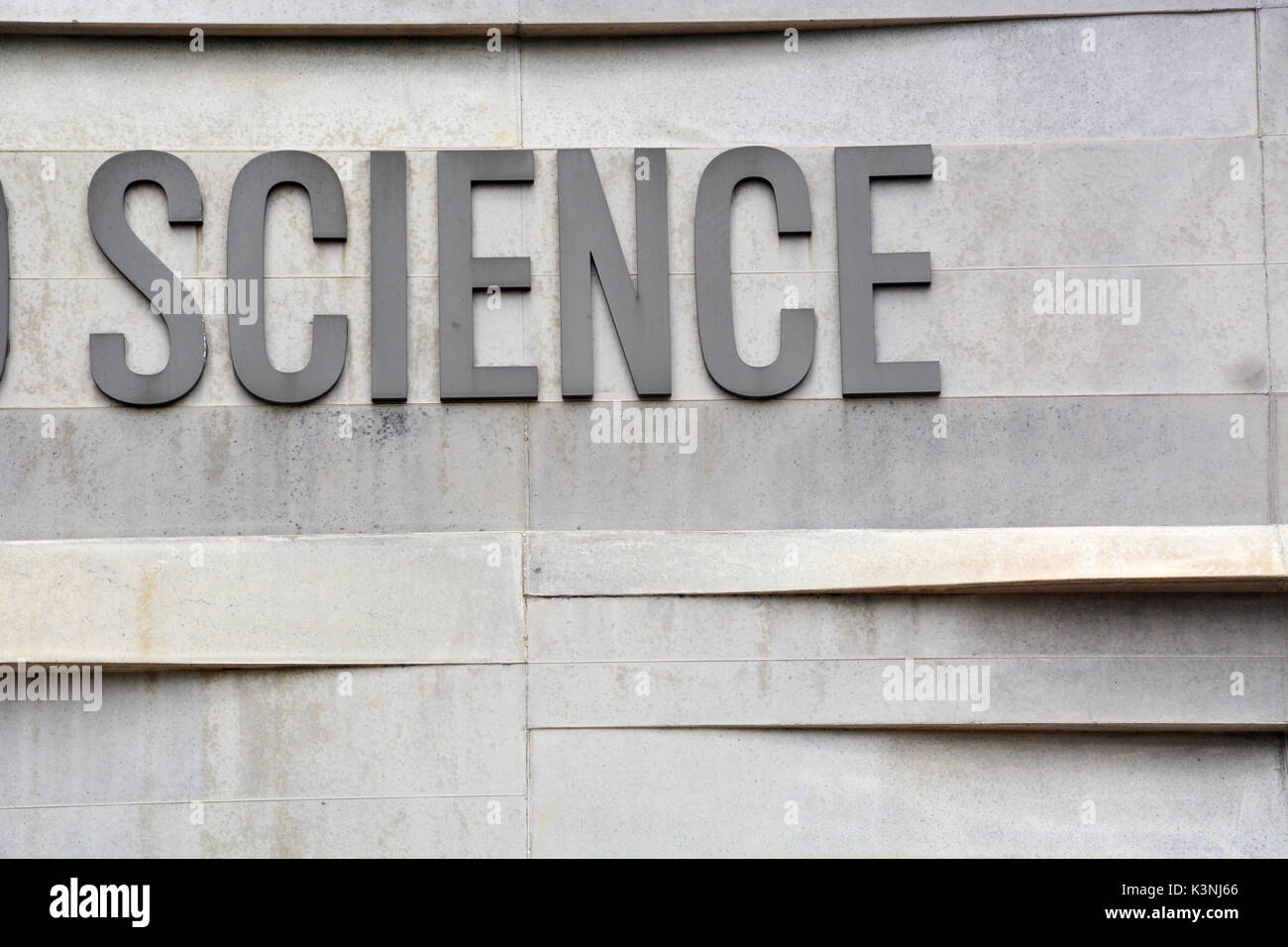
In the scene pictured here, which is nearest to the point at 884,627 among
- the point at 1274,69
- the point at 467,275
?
the point at 467,275

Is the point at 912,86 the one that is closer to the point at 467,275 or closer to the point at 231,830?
the point at 467,275

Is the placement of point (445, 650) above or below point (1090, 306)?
below

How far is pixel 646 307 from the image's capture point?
8469 millimetres

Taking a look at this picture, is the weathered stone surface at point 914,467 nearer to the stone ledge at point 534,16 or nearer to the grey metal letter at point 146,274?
the grey metal letter at point 146,274

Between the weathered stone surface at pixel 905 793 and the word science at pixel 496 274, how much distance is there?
240 cm

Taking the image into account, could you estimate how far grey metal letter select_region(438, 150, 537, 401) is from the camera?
8414 mm

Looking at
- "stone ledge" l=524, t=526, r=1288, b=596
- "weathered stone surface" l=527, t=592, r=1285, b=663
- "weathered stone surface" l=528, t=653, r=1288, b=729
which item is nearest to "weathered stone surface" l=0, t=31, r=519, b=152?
"stone ledge" l=524, t=526, r=1288, b=596

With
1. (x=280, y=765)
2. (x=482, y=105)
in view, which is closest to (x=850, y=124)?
(x=482, y=105)

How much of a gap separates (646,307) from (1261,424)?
4.27 metres

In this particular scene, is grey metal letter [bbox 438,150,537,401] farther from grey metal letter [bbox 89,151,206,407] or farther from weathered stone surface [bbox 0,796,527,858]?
weathered stone surface [bbox 0,796,527,858]

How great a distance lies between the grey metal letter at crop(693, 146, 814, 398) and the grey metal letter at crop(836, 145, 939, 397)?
27cm

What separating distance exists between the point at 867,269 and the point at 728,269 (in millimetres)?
951

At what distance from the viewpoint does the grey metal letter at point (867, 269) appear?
8453mm
